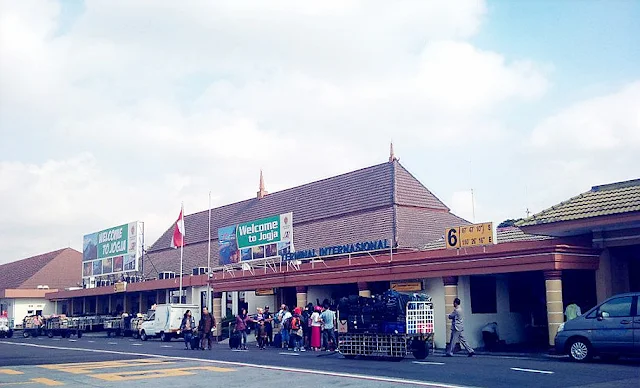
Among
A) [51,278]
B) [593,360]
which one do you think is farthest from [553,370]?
[51,278]

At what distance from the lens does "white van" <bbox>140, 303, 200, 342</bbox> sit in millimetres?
36312

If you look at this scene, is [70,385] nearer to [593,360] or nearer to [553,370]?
[553,370]

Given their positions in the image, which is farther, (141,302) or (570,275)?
(141,302)

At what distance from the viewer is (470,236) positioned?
78.2 ft

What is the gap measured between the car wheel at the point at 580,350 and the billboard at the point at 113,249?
35938 millimetres

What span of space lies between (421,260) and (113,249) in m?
32.6

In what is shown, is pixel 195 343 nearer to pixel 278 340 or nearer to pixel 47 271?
pixel 278 340

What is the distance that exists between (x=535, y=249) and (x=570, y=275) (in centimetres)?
363

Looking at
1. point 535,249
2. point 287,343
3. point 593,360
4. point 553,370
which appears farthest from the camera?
point 287,343

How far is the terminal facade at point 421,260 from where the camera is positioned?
21.2 m

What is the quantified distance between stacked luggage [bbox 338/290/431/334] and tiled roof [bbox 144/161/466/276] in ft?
46.4

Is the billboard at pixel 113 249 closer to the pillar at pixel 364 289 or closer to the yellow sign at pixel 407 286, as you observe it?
the pillar at pixel 364 289

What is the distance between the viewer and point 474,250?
2312cm

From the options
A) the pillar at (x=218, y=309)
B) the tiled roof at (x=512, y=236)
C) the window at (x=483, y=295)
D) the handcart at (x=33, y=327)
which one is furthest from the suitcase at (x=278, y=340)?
the handcart at (x=33, y=327)
